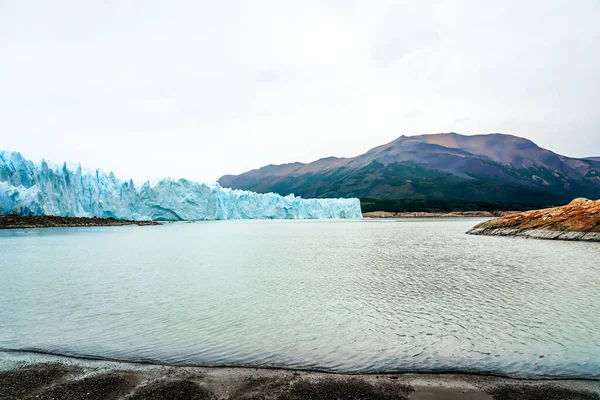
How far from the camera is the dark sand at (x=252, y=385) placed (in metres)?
5.35

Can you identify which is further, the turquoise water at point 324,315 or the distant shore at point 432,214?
the distant shore at point 432,214

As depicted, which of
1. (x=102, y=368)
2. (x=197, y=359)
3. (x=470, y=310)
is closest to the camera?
(x=102, y=368)

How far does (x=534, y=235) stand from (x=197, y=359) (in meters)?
38.6

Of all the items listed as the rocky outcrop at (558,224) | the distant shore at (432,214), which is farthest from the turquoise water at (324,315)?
the distant shore at (432,214)

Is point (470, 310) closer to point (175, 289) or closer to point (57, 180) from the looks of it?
point (175, 289)

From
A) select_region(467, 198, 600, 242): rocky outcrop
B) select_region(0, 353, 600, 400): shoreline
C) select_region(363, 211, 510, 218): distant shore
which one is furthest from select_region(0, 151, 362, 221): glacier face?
select_region(0, 353, 600, 400): shoreline

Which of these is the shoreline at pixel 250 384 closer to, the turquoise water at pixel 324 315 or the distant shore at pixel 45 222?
the turquoise water at pixel 324 315

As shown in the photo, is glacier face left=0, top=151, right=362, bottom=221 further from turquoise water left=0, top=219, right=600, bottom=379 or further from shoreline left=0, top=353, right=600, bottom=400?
shoreline left=0, top=353, right=600, bottom=400

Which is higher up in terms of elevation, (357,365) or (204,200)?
(204,200)

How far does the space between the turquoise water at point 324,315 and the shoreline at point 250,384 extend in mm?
445

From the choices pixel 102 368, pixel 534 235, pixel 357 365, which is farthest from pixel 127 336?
pixel 534 235

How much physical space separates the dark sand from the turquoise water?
481 mm

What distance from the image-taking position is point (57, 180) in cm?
5806

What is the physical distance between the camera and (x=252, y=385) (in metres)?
5.75
